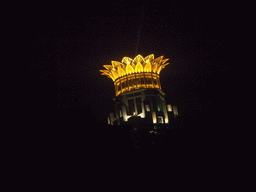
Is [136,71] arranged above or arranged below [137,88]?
above

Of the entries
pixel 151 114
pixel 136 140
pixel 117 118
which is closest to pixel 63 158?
pixel 136 140

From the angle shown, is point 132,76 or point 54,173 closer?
point 54,173

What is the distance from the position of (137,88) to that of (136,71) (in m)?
2.54

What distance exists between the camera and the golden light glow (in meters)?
42.4

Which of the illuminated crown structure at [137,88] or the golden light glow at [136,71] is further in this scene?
the golden light glow at [136,71]

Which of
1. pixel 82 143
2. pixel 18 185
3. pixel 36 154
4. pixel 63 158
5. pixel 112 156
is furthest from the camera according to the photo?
pixel 112 156

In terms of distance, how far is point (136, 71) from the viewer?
140 ft

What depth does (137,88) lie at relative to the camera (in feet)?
139

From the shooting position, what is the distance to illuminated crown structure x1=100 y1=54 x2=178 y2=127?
1641 inches

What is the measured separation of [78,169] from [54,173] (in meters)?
1.61

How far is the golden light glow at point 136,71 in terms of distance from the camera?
4244 centimetres

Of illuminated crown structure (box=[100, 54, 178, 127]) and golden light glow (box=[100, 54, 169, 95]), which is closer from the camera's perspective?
illuminated crown structure (box=[100, 54, 178, 127])

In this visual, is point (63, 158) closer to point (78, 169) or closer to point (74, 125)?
point (78, 169)

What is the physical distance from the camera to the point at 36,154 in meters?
14.9
